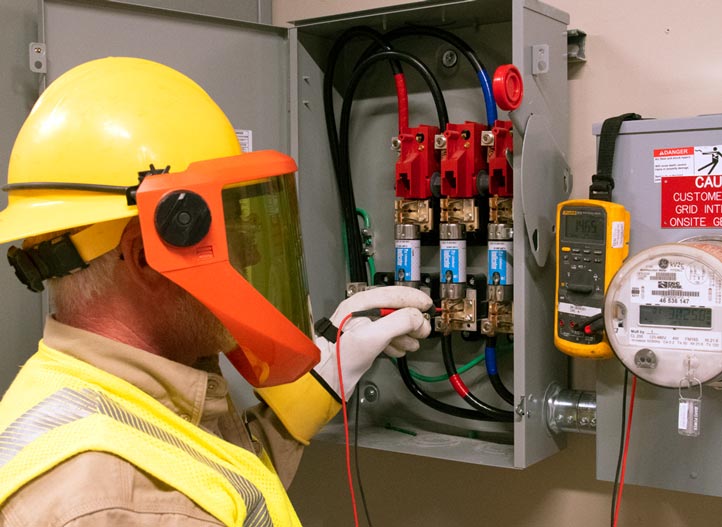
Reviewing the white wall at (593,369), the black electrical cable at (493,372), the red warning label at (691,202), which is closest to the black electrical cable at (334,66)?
the white wall at (593,369)

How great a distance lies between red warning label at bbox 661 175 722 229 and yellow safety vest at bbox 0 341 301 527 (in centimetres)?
83

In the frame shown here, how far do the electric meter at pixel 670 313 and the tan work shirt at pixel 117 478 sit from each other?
2.15 feet

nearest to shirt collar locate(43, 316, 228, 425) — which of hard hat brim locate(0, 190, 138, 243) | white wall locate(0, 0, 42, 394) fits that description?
hard hat brim locate(0, 190, 138, 243)

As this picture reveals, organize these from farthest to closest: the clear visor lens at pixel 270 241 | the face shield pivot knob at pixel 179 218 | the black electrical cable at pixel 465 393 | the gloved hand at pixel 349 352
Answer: the black electrical cable at pixel 465 393
the gloved hand at pixel 349 352
the clear visor lens at pixel 270 241
the face shield pivot knob at pixel 179 218

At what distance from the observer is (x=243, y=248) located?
3.73 feet

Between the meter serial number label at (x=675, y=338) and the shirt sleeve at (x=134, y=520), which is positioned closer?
the shirt sleeve at (x=134, y=520)

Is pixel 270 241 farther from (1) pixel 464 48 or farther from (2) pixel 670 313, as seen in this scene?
(1) pixel 464 48

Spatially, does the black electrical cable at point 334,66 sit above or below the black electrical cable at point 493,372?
above

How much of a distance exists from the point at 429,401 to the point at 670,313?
717mm

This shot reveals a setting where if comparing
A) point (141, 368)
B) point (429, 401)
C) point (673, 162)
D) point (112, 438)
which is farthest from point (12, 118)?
point (673, 162)

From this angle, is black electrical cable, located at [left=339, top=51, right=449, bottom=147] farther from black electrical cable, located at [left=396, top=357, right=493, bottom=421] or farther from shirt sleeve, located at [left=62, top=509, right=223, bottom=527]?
shirt sleeve, located at [left=62, top=509, right=223, bottom=527]

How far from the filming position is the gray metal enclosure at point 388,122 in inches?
62.3

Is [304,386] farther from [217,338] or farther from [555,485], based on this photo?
[555,485]

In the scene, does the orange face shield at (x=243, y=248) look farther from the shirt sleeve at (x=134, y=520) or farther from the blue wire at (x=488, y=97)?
the blue wire at (x=488, y=97)
